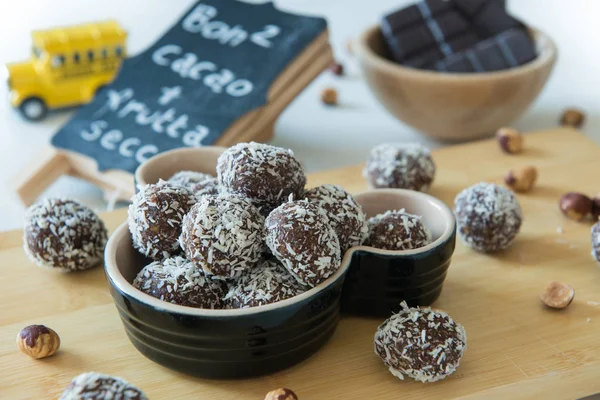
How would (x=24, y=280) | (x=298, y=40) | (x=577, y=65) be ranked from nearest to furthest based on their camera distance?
(x=24, y=280) < (x=298, y=40) < (x=577, y=65)

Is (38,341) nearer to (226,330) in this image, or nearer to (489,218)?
(226,330)

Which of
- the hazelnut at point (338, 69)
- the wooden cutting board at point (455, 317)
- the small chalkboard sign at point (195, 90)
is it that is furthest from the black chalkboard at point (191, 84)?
the hazelnut at point (338, 69)

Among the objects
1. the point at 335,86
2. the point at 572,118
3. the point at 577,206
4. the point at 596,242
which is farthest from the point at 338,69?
the point at 596,242

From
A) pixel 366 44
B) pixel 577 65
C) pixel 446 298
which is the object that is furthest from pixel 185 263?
pixel 577 65

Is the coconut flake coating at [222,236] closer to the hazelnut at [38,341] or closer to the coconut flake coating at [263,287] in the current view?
the coconut flake coating at [263,287]

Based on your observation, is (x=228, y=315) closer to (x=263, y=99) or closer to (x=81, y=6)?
(x=263, y=99)

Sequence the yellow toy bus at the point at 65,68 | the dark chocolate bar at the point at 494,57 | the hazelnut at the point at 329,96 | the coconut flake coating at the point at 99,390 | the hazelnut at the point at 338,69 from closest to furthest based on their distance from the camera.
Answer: the coconut flake coating at the point at 99,390
the dark chocolate bar at the point at 494,57
the yellow toy bus at the point at 65,68
the hazelnut at the point at 329,96
the hazelnut at the point at 338,69

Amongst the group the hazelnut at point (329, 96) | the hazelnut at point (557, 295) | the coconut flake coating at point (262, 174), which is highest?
the coconut flake coating at point (262, 174)
